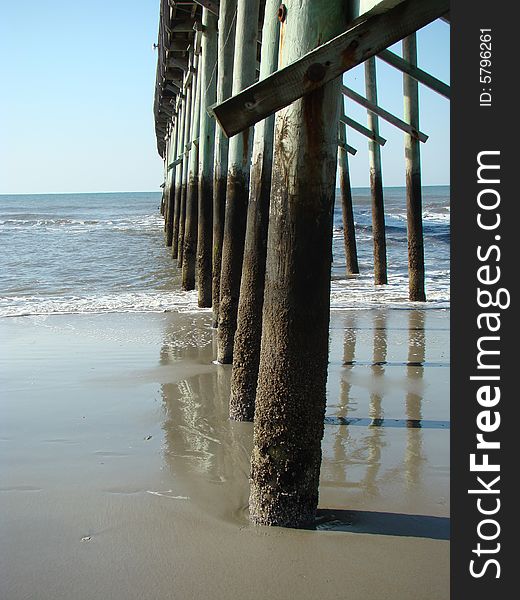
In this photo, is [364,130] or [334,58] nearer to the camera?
[334,58]

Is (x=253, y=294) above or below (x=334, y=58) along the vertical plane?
below

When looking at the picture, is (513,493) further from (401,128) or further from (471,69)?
(401,128)

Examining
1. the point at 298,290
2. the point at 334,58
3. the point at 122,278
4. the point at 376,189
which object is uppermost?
the point at 376,189

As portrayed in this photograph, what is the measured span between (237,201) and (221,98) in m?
1.52

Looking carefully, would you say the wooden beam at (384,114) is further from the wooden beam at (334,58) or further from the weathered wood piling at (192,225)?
the wooden beam at (334,58)

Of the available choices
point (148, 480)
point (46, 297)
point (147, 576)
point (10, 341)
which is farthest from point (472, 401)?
point (46, 297)

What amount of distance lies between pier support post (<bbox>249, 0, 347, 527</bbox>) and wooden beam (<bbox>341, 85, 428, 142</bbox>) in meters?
6.41

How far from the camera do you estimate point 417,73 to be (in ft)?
26.8

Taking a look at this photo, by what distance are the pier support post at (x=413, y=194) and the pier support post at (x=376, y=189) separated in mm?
1212

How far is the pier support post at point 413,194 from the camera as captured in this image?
10.3 m

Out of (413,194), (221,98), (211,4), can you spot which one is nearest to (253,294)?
(221,98)

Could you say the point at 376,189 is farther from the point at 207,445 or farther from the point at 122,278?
the point at 207,445

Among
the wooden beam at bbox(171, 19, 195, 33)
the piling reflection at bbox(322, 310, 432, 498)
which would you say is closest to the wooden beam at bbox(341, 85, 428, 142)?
the piling reflection at bbox(322, 310, 432, 498)

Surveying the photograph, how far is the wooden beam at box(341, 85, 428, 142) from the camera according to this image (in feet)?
32.0
